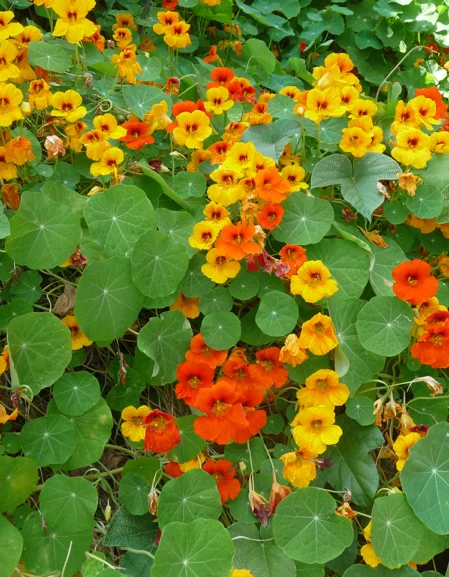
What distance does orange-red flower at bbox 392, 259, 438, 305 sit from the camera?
1.60m

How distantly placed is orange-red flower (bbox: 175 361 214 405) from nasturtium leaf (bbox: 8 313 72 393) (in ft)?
0.91

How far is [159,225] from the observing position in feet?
5.90

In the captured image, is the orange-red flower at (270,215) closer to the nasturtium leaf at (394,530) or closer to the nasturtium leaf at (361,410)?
the nasturtium leaf at (361,410)

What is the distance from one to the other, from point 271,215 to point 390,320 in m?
0.42

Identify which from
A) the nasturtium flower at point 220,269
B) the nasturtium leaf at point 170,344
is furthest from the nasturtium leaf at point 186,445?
the nasturtium flower at point 220,269

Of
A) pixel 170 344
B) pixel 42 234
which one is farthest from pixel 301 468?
pixel 42 234

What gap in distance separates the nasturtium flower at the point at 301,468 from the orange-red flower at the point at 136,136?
1.01 meters

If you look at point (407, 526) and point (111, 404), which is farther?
point (111, 404)

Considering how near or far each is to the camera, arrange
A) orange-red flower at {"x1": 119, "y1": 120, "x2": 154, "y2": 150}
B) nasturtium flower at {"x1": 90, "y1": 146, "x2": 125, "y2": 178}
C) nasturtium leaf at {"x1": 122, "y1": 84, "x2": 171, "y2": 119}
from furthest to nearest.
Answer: nasturtium leaf at {"x1": 122, "y1": 84, "x2": 171, "y2": 119} → orange-red flower at {"x1": 119, "y1": 120, "x2": 154, "y2": 150} → nasturtium flower at {"x1": 90, "y1": 146, "x2": 125, "y2": 178}

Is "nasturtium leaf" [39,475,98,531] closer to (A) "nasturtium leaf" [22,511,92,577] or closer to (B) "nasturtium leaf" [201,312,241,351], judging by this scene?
(A) "nasturtium leaf" [22,511,92,577]

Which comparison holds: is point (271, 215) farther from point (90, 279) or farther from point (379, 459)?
point (379, 459)

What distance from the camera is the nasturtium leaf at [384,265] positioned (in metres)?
1.78

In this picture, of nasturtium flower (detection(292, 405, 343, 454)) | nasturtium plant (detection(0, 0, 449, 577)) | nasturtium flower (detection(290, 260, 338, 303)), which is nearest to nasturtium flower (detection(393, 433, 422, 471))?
nasturtium plant (detection(0, 0, 449, 577))

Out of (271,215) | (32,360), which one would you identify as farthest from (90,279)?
(271,215)
